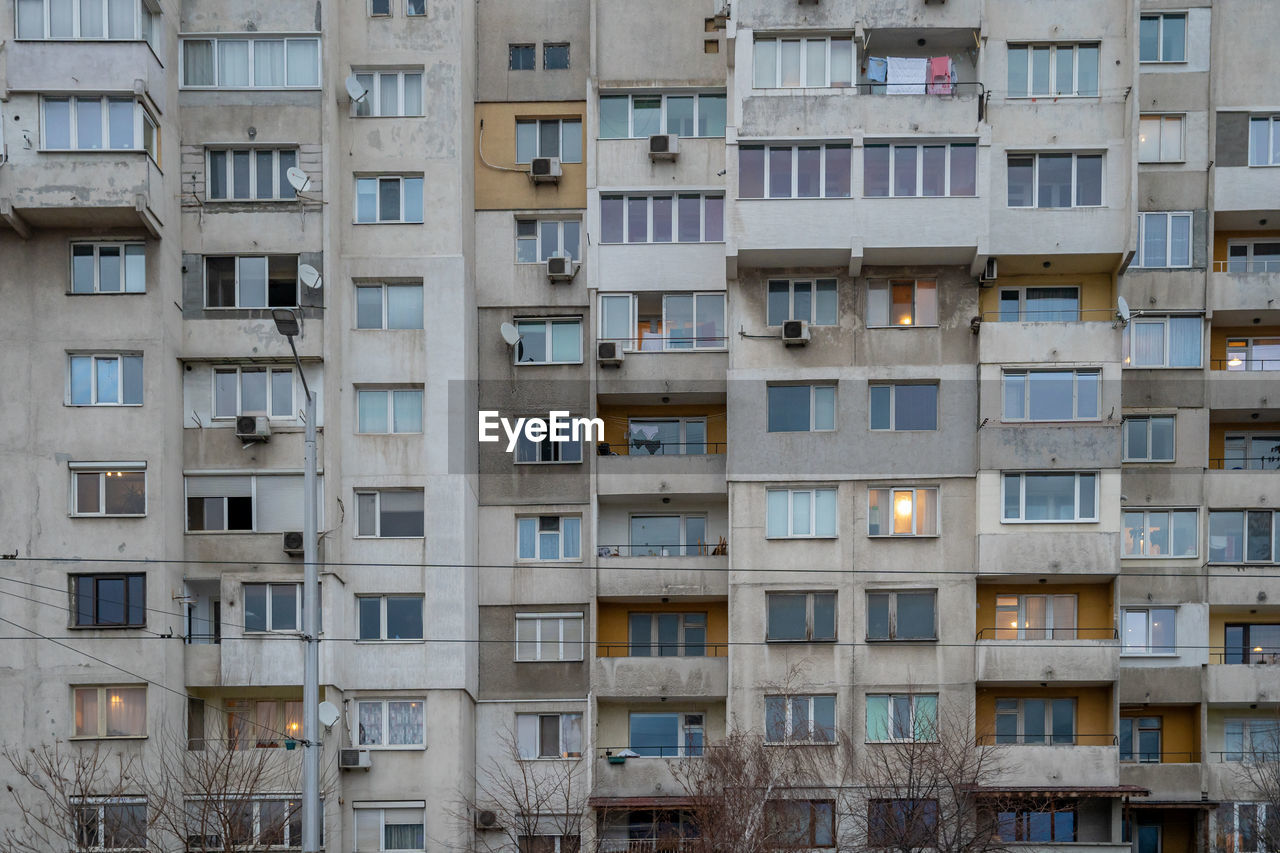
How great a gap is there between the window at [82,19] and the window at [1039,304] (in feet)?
74.8

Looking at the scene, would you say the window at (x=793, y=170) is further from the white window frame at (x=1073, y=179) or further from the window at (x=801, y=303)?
the white window frame at (x=1073, y=179)

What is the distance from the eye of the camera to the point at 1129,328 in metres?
41.0

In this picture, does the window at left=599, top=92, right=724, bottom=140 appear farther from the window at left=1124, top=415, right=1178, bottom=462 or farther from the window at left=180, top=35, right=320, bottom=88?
the window at left=1124, top=415, right=1178, bottom=462

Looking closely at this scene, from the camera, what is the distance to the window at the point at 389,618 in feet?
126

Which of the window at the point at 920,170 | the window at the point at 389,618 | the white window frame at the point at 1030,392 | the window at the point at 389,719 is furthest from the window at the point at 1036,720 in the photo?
the window at the point at 389,618

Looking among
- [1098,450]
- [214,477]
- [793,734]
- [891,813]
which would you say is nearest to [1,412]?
[214,477]

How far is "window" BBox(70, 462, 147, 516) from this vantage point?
36.7m

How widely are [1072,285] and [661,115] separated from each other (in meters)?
11.9

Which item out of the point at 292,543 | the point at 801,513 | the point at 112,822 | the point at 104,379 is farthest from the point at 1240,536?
the point at 104,379

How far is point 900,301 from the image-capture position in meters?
39.8

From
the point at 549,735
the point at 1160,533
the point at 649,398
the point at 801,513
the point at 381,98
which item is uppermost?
the point at 381,98

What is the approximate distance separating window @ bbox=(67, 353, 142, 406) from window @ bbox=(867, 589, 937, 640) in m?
19.0

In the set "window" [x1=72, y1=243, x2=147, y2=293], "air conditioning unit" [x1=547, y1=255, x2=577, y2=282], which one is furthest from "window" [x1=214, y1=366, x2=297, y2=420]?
"air conditioning unit" [x1=547, y1=255, x2=577, y2=282]

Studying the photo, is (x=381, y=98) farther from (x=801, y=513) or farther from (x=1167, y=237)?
(x=1167, y=237)
